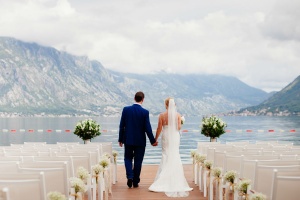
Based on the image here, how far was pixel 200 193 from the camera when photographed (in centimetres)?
905

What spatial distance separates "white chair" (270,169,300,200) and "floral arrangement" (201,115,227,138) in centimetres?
903

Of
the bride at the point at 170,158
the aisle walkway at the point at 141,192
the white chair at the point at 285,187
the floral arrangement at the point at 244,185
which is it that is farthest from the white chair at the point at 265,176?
the bride at the point at 170,158

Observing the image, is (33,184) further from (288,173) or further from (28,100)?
(28,100)

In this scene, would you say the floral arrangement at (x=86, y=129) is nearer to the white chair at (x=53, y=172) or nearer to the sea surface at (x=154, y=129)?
the sea surface at (x=154, y=129)

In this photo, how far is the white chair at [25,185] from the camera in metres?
4.18

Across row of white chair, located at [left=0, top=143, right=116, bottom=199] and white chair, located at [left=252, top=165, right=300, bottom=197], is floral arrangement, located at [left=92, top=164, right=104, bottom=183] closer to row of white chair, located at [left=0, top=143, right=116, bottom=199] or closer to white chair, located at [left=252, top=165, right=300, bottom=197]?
row of white chair, located at [left=0, top=143, right=116, bottom=199]

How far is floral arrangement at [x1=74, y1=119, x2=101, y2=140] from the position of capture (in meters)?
13.3

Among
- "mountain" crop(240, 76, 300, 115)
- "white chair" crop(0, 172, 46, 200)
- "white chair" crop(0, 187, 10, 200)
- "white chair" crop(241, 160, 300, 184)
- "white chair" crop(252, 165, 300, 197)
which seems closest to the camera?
"white chair" crop(0, 187, 10, 200)

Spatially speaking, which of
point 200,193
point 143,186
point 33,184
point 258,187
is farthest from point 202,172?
point 33,184

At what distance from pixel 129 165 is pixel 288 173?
16.0ft

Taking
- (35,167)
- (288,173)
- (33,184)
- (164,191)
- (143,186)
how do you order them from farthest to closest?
1. (143,186)
2. (164,191)
3. (35,167)
4. (288,173)
5. (33,184)

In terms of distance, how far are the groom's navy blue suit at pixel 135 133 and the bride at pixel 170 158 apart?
0.89ft

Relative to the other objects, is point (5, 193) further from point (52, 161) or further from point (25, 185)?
point (52, 161)

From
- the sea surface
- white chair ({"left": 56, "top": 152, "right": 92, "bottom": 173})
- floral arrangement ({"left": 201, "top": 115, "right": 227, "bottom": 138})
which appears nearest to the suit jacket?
white chair ({"left": 56, "top": 152, "right": 92, "bottom": 173})
